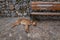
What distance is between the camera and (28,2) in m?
5.21

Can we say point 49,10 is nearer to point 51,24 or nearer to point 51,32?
point 51,24

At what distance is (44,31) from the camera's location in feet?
12.9

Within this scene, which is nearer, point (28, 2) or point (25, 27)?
point (25, 27)

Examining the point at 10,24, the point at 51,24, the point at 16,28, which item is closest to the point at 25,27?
the point at 16,28

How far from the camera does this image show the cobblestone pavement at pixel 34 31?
11.8ft

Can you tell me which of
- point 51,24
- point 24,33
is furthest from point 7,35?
point 51,24

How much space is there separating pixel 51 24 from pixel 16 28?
3.74 ft

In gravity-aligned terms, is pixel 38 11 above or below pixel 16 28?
above

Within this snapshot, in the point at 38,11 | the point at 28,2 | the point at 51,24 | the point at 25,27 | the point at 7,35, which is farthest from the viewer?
the point at 28,2

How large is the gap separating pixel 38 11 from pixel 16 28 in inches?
41.9

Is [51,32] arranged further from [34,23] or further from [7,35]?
[7,35]

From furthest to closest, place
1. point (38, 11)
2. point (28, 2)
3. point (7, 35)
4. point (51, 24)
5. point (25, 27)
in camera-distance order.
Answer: point (28, 2) → point (38, 11) → point (51, 24) → point (25, 27) → point (7, 35)

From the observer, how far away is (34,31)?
13.0 feet

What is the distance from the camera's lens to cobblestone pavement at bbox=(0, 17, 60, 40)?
3584 mm
